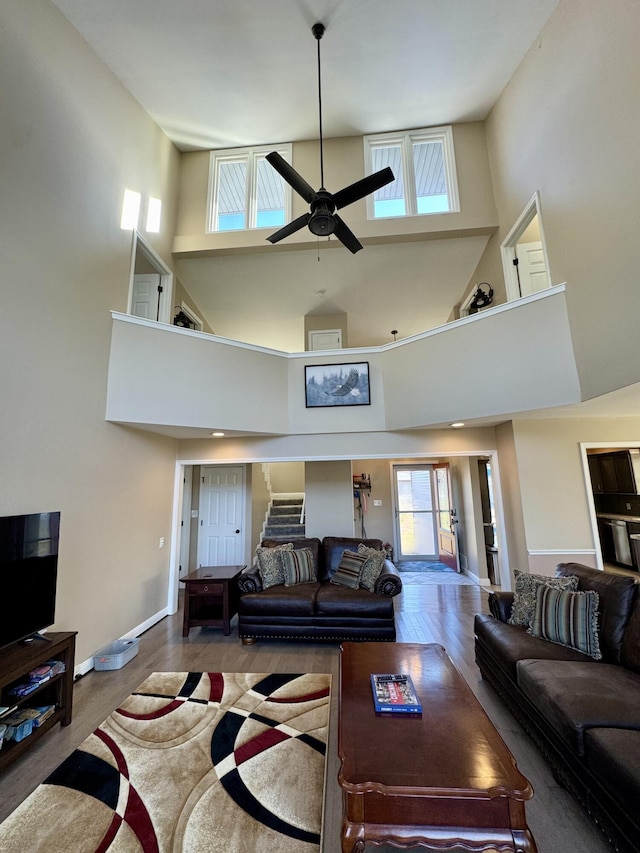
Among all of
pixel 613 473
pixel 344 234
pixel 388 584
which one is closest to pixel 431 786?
pixel 388 584

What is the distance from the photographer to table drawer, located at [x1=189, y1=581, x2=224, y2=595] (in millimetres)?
4219

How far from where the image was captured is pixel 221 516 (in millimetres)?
6582

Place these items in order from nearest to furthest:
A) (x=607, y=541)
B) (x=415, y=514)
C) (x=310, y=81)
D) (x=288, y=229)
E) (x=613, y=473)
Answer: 1. (x=288, y=229)
2. (x=310, y=81)
3. (x=613, y=473)
4. (x=607, y=541)
5. (x=415, y=514)

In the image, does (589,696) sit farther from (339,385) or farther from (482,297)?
(482,297)

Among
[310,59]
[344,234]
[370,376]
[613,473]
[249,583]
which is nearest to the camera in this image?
[344,234]

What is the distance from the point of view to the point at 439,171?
5613 mm

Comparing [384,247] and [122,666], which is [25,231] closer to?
[122,666]

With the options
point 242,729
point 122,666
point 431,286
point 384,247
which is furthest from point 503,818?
point 431,286

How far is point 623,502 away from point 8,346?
8.42 m

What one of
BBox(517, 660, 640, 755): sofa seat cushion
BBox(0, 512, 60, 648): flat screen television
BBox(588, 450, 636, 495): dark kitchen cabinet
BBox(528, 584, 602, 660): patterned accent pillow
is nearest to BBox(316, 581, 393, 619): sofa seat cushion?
BBox(528, 584, 602, 660): patterned accent pillow

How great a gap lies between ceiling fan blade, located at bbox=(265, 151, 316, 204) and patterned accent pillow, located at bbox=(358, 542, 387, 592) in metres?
3.94

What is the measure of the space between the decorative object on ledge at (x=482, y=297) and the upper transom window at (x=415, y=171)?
3.92ft

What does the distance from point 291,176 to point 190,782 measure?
4.46 meters

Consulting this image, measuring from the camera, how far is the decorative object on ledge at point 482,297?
5.35 meters
